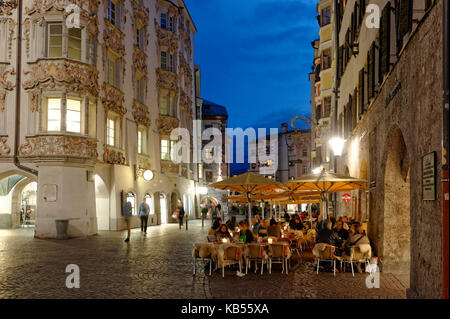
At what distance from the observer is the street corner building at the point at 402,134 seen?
762 cm

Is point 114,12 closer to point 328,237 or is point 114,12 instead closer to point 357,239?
point 328,237

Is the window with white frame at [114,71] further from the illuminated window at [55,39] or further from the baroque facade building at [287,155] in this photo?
the baroque facade building at [287,155]

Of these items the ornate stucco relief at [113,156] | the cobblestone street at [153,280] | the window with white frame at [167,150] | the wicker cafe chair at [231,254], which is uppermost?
the window with white frame at [167,150]

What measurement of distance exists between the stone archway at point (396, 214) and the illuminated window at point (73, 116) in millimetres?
16985

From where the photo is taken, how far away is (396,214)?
505 inches

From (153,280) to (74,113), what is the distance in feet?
50.5

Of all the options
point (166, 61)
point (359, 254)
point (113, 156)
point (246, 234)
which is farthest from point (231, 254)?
point (166, 61)

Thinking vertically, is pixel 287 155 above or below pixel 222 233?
above

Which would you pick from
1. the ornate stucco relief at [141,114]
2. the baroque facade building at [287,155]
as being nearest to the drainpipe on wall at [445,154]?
the ornate stucco relief at [141,114]

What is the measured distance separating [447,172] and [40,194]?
21263mm

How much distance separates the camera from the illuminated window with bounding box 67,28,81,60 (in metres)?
25.4

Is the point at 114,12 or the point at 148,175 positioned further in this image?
the point at 148,175

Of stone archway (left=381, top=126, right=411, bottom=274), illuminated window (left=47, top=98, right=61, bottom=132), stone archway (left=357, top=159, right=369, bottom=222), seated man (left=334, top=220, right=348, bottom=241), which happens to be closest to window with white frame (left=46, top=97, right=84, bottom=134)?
illuminated window (left=47, top=98, right=61, bottom=132)
